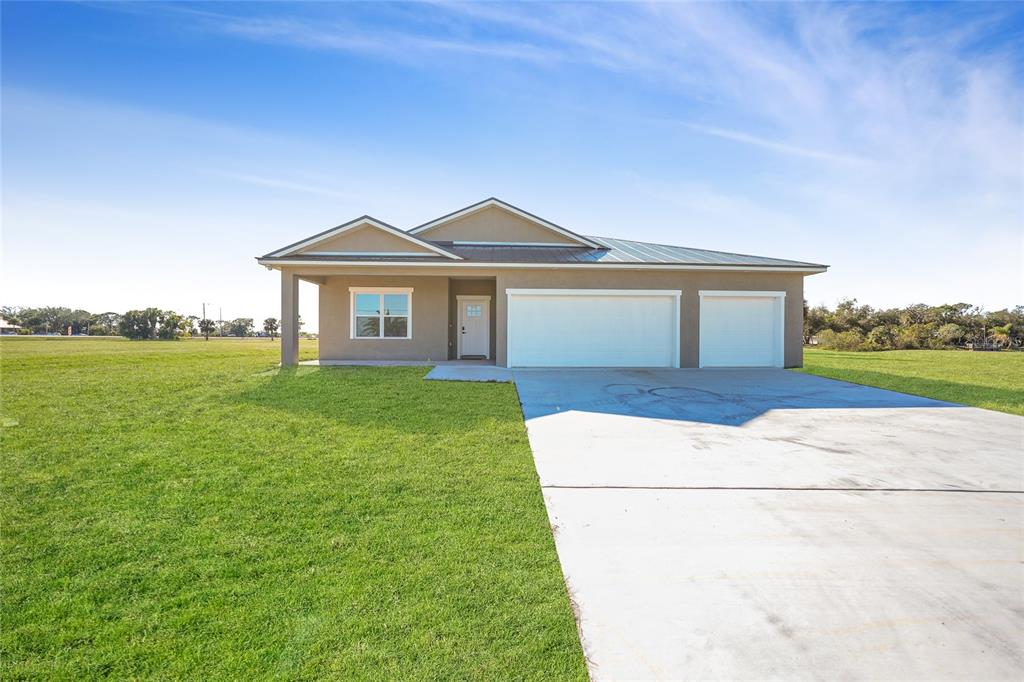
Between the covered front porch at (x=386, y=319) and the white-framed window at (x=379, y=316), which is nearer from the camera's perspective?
the covered front porch at (x=386, y=319)

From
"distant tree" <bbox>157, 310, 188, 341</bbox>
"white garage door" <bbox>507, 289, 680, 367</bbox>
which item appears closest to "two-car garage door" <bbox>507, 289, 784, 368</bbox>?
"white garage door" <bbox>507, 289, 680, 367</bbox>

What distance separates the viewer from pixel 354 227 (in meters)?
14.0

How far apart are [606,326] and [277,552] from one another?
37.0ft

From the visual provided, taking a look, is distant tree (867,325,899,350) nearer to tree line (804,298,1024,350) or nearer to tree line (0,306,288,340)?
tree line (804,298,1024,350)

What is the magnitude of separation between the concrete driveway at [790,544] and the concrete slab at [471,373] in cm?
410

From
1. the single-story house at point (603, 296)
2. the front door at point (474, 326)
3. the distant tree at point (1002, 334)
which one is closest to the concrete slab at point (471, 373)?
the single-story house at point (603, 296)

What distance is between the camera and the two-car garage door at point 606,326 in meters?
13.4

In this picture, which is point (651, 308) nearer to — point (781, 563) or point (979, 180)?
point (781, 563)

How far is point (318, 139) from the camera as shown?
15414 mm

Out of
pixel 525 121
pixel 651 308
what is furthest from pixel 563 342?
pixel 525 121

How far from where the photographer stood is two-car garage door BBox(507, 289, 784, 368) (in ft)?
43.9

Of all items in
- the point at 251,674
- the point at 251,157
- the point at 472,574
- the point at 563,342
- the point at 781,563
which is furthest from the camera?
the point at 251,157

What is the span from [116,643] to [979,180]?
983 inches

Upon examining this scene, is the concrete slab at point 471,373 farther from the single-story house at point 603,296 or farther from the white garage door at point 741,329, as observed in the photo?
the white garage door at point 741,329
